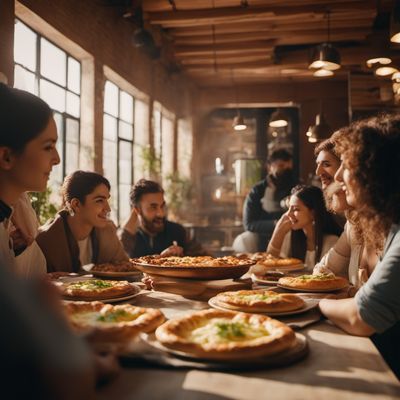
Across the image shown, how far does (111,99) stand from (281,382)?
23.4 feet

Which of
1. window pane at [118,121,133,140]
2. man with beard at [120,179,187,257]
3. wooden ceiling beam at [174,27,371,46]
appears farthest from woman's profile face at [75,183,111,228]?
wooden ceiling beam at [174,27,371,46]

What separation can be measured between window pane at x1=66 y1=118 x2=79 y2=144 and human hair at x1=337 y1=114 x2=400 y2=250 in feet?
16.5

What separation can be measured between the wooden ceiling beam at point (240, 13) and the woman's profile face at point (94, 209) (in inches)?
181

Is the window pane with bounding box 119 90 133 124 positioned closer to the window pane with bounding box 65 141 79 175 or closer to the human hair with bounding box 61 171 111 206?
Answer: the window pane with bounding box 65 141 79 175

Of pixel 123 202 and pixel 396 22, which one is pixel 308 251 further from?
pixel 123 202

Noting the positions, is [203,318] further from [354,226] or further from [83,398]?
[354,226]

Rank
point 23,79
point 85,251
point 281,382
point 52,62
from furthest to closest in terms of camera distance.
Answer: point 52,62, point 23,79, point 85,251, point 281,382

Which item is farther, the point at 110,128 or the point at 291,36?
the point at 291,36

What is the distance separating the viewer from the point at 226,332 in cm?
140

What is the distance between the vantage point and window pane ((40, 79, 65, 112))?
5438mm

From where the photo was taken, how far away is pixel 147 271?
241 centimetres

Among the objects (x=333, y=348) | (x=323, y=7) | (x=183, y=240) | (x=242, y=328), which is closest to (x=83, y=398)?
(x=242, y=328)

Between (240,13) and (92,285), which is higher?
(240,13)

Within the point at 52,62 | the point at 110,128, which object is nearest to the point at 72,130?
the point at 52,62
